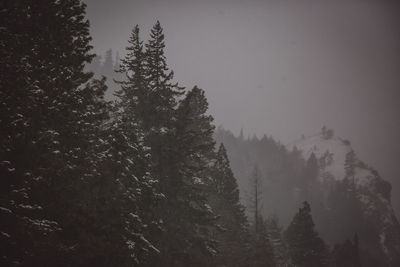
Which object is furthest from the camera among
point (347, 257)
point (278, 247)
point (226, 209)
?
point (347, 257)

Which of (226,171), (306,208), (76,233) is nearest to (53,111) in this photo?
(76,233)

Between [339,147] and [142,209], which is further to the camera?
[339,147]

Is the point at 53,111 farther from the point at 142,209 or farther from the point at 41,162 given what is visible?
the point at 142,209

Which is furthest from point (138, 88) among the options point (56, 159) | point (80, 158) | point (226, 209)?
point (226, 209)

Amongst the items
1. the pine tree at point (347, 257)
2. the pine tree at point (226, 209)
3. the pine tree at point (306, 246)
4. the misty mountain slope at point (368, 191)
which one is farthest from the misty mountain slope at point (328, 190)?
the pine tree at point (226, 209)

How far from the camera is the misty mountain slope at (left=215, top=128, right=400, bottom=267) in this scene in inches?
4663

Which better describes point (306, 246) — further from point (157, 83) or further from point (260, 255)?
point (157, 83)

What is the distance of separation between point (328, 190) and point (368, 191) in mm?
16324

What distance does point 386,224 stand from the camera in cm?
12362

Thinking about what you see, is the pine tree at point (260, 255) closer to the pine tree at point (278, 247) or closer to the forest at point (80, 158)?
the forest at point (80, 158)

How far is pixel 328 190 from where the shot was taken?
139875 millimetres

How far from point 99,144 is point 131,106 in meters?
5.15

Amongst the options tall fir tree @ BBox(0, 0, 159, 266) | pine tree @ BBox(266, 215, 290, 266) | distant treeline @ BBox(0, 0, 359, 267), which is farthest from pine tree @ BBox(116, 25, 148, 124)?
pine tree @ BBox(266, 215, 290, 266)

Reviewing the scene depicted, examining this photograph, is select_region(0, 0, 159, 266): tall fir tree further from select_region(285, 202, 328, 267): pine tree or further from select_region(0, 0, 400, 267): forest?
select_region(285, 202, 328, 267): pine tree
